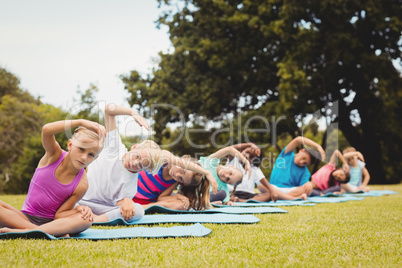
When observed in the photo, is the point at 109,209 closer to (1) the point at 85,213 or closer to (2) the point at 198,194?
(1) the point at 85,213

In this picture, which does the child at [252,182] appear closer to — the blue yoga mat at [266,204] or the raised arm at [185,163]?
the blue yoga mat at [266,204]

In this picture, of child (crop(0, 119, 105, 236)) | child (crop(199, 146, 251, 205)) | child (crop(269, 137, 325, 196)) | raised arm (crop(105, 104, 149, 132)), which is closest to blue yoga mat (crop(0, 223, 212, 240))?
child (crop(0, 119, 105, 236))

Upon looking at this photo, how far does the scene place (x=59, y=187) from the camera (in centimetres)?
329

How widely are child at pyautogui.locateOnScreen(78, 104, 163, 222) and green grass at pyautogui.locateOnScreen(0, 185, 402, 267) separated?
1191 millimetres

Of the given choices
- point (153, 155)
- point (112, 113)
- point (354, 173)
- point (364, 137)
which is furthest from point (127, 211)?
point (364, 137)

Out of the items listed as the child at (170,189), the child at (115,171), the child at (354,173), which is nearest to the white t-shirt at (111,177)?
the child at (115,171)

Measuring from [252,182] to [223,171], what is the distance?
1.86 metres

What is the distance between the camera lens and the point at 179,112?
17344 mm

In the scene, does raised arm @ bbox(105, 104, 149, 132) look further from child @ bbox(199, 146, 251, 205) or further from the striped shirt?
child @ bbox(199, 146, 251, 205)

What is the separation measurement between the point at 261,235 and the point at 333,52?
1340cm

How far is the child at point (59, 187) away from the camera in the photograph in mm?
3172

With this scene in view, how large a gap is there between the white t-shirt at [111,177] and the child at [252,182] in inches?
120

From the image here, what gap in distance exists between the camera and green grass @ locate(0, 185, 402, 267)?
235cm

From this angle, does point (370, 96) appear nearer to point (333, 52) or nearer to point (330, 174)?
Result: point (333, 52)
